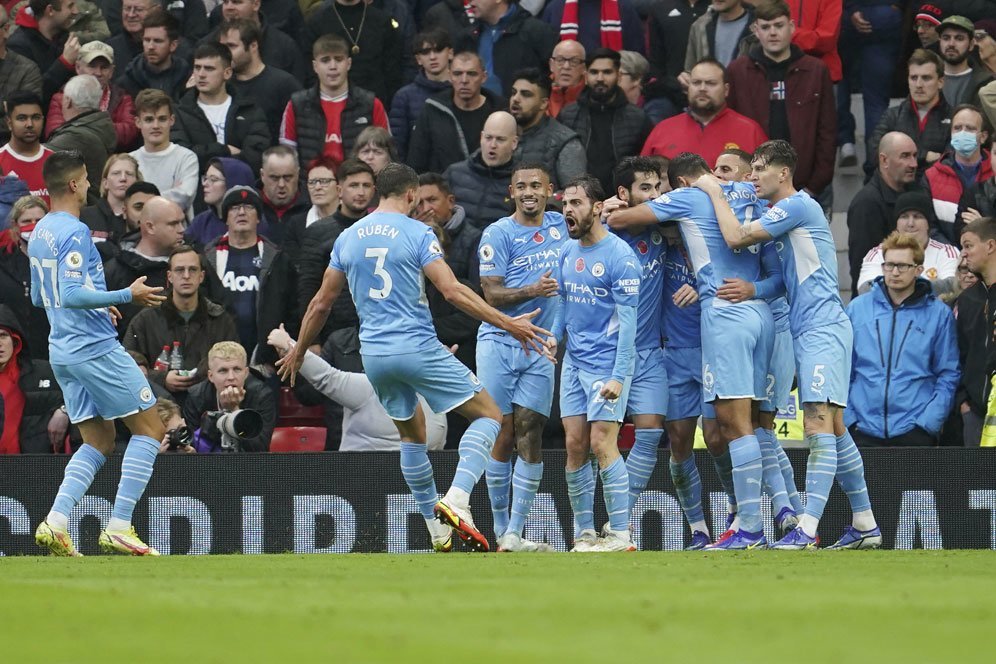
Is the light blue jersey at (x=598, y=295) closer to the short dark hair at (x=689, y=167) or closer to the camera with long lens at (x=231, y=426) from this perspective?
the short dark hair at (x=689, y=167)

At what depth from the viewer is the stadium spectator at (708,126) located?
15.2 meters

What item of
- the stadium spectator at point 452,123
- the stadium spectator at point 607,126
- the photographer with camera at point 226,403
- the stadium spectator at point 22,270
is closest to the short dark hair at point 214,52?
the stadium spectator at point 452,123

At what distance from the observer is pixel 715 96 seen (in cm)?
1517

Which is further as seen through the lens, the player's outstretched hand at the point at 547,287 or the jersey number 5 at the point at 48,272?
the player's outstretched hand at the point at 547,287

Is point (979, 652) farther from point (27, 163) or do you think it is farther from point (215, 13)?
point (215, 13)

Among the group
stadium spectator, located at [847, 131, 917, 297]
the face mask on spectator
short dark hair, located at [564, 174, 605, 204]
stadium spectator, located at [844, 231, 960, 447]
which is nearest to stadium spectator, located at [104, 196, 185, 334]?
short dark hair, located at [564, 174, 605, 204]

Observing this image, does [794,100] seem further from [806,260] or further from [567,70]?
[806,260]

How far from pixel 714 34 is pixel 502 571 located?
8.82m

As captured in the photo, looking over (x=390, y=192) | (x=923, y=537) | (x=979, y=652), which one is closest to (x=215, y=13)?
(x=390, y=192)

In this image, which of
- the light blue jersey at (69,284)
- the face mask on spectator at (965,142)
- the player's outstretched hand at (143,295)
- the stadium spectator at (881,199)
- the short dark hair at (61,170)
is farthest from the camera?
the stadium spectator at (881,199)

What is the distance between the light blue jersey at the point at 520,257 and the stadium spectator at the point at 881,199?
12.4ft

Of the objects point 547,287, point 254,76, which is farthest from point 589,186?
point 254,76

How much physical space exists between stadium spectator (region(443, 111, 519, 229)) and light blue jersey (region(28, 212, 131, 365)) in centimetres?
456

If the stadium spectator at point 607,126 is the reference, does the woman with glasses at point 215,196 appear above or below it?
below
